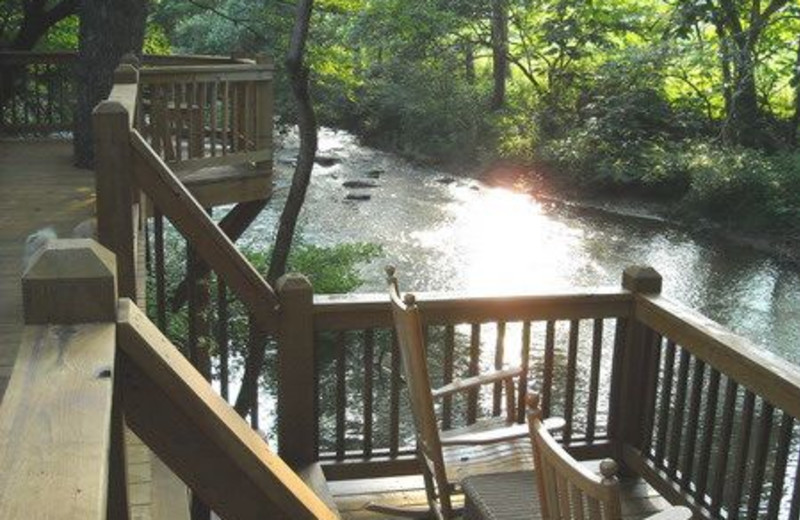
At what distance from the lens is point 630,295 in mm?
3875

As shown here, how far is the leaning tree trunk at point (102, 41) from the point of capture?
8188 millimetres

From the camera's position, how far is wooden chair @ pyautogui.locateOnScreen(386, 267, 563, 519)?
9.98ft

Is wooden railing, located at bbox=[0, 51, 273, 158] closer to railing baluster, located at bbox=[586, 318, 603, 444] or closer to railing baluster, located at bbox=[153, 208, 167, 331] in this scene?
railing baluster, located at bbox=[153, 208, 167, 331]

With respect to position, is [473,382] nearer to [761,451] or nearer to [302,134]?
[761,451]

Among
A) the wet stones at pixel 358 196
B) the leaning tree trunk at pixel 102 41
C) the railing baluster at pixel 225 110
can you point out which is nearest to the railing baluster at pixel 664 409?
the railing baluster at pixel 225 110

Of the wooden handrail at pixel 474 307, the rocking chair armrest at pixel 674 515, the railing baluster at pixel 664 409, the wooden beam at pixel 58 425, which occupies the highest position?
the wooden beam at pixel 58 425

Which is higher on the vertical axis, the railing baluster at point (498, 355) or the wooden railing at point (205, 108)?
the wooden railing at point (205, 108)

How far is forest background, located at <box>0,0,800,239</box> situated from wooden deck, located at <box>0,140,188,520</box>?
461 cm

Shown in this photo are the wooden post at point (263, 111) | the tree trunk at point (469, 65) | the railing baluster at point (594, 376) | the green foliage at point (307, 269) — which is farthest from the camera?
the tree trunk at point (469, 65)

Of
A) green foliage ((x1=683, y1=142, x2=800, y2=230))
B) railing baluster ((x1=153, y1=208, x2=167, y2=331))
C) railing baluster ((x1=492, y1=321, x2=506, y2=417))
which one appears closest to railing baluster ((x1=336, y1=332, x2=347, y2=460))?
railing baluster ((x1=492, y1=321, x2=506, y2=417))

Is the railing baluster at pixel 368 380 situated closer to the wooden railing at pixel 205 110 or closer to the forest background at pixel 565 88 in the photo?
the wooden railing at pixel 205 110

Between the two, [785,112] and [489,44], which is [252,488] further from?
[489,44]

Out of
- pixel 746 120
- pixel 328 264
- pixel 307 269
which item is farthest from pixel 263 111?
pixel 746 120

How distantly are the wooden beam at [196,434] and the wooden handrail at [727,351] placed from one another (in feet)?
6.12
